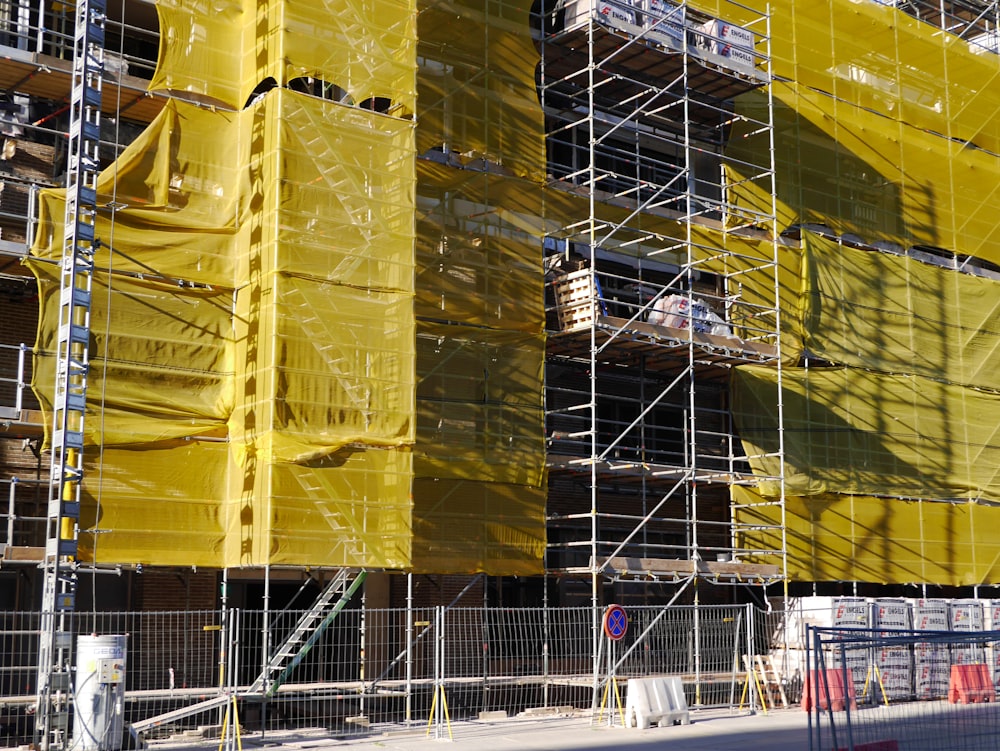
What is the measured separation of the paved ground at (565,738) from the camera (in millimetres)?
18000

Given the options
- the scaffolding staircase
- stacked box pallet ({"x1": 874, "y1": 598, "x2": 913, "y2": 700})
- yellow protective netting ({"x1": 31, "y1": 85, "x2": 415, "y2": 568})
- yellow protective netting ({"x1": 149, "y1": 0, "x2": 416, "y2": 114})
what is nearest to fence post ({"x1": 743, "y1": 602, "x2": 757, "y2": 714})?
stacked box pallet ({"x1": 874, "y1": 598, "x2": 913, "y2": 700})

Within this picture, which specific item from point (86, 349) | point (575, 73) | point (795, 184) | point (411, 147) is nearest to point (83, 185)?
point (86, 349)

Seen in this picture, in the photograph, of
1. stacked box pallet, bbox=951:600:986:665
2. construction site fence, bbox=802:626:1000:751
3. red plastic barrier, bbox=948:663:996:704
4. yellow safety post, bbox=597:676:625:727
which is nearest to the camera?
construction site fence, bbox=802:626:1000:751

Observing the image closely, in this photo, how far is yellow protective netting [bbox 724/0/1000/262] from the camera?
99.5 ft

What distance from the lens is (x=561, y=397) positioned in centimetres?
2684

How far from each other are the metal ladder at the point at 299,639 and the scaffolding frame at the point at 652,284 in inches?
201

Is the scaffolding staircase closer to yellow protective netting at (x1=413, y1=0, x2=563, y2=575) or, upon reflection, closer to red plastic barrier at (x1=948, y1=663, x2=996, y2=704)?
yellow protective netting at (x1=413, y1=0, x2=563, y2=575)

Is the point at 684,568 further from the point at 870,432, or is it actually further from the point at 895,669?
the point at 870,432

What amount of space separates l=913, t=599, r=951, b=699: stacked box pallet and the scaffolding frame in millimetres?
3325

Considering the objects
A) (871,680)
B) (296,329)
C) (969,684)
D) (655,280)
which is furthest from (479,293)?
(969,684)

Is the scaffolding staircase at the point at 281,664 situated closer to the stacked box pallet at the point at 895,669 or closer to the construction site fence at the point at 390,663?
the construction site fence at the point at 390,663

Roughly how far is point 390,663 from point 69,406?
322 inches

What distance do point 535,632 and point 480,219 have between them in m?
8.16

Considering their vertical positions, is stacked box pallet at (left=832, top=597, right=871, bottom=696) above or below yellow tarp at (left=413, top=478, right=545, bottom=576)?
below
